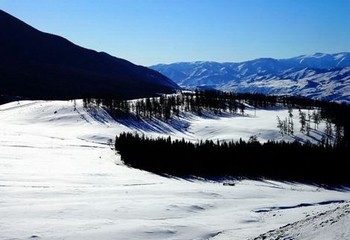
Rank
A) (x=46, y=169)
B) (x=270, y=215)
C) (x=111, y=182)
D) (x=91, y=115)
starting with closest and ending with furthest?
(x=270, y=215) < (x=111, y=182) < (x=46, y=169) < (x=91, y=115)

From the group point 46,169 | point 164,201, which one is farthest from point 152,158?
point 164,201

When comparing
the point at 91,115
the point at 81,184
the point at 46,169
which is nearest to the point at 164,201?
the point at 81,184

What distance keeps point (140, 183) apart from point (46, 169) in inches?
556

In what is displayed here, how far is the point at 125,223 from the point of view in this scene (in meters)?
26.6

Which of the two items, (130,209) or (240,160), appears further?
(240,160)

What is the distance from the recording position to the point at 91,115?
545 feet

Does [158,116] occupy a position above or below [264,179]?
above

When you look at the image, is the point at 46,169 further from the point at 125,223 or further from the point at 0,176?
the point at 125,223

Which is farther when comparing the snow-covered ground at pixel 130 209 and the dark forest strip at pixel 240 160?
the dark forest strip at pixel 240 160

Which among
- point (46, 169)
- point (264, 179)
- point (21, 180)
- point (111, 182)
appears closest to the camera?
point (21, 180)

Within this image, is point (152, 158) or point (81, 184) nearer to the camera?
point (81, 184)

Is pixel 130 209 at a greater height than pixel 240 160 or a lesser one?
greater

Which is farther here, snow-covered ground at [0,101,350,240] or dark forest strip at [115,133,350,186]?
dark forest strip at [115,133,350,186]

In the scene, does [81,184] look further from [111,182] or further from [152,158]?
[152,158]
